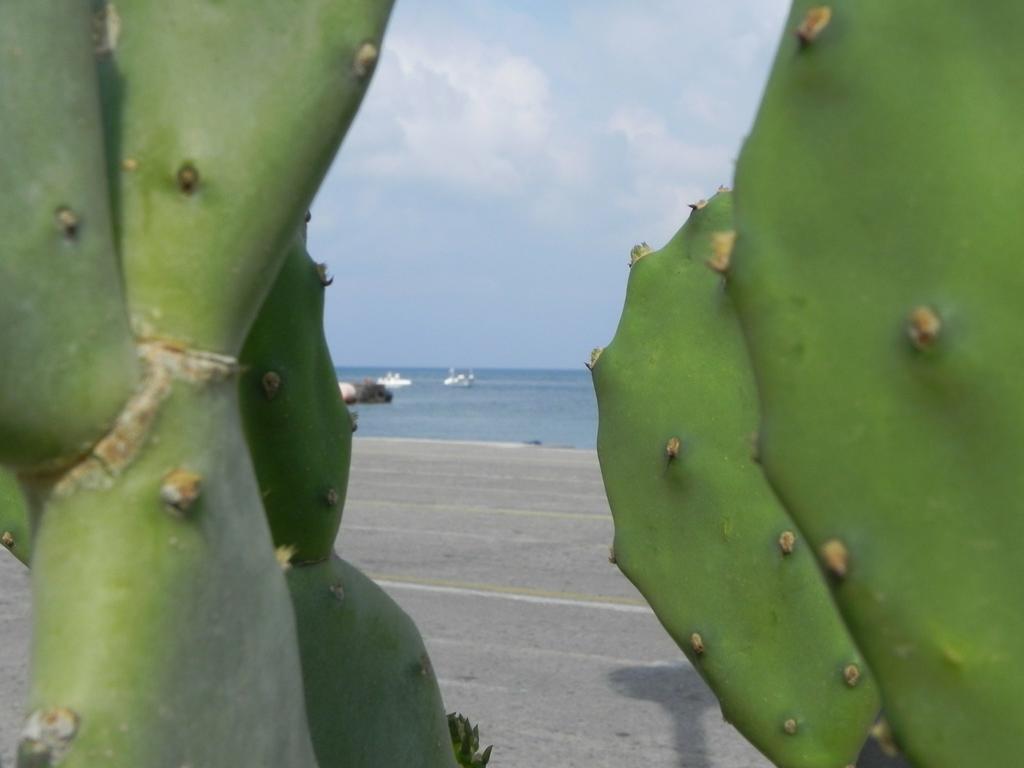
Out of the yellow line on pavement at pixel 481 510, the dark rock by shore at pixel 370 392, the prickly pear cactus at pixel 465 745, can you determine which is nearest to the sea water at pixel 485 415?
the dark rock by shore at pixel 370 392

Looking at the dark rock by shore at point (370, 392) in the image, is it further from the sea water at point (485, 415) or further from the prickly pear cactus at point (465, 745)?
the prickly pear cactus at point (465, 745)

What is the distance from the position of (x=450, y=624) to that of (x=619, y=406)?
560 centimetres

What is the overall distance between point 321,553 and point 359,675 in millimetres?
194

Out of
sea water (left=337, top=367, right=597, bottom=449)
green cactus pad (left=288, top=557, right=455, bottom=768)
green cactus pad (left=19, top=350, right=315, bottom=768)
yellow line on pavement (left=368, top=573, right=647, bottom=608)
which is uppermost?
green cactus pad (left=19, top=350, right=315, bottom=768)

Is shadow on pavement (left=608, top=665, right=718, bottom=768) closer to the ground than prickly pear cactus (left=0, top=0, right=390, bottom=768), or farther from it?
closer to the ground

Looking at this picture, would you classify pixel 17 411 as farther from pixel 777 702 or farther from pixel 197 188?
pixel 777 702

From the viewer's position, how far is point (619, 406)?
2256mm

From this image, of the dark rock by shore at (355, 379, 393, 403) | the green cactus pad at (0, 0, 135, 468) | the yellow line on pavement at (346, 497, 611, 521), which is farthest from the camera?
the dark rock by shore at (355, 379, 393, 403)

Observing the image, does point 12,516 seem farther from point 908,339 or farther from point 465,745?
point 908,339

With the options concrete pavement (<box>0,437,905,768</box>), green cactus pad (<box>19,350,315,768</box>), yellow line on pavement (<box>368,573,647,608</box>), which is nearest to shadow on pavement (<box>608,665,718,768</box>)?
concrete pavement (<box>0,437,905,768</box>)

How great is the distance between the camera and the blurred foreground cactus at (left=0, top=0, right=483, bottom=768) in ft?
3.70

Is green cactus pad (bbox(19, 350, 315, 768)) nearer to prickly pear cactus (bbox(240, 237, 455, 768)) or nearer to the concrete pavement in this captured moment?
prickly pear cactus (bbox(240, 237, 455, 768))

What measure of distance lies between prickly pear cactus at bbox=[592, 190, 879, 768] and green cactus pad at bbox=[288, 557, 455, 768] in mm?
373

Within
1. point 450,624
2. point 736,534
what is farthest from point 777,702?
point 450,624
